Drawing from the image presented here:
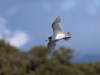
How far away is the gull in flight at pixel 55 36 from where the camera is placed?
10.3 meters

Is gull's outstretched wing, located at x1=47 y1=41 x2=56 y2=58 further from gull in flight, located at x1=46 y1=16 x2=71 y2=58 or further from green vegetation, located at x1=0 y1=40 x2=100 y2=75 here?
green vegetation, located at x1=0 y1=40 x2=100 y2=75

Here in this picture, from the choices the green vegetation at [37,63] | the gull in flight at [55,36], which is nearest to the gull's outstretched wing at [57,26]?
the gull in flight at [55,36]

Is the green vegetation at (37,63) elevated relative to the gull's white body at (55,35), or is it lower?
elevated

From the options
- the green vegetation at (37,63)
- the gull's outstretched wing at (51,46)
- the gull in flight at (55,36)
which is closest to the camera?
the gull in flight at (55,36)

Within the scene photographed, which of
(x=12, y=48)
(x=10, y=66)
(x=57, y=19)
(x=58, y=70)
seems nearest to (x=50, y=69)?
(x=58, y=70)

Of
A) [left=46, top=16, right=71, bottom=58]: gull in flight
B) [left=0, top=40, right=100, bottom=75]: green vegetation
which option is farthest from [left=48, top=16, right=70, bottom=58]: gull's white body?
[left=0, top=40, right=100, bottom=75]: green vegetation

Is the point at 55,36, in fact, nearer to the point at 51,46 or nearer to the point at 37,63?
the point at 51,46

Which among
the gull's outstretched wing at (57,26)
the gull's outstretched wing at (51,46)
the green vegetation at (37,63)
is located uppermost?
the green vegetation at (37,63)

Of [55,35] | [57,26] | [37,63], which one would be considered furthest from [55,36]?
[37,63]

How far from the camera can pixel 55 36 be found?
1038cm

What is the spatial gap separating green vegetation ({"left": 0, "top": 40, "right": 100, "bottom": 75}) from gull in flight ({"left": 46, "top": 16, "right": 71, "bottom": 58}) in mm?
26929

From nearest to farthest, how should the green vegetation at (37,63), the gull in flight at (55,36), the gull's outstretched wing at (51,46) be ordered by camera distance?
the gull in flight at (55,36) → the gull's outstretched wing at (51,46) → the green vegetation at (37,63)

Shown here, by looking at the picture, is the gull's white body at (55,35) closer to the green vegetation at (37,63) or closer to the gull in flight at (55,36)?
the gull in flight at (55,36)

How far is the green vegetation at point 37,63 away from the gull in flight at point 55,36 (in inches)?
1060
